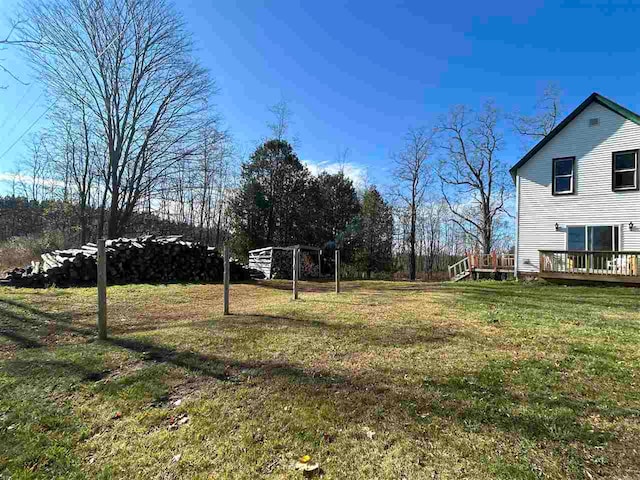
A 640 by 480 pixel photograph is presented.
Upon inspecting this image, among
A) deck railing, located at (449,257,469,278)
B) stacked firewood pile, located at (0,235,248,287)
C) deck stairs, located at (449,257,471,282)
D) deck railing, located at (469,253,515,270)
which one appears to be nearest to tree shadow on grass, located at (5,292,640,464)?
stacked firewood pile, located at (0,235,248,287)

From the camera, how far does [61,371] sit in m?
3.40

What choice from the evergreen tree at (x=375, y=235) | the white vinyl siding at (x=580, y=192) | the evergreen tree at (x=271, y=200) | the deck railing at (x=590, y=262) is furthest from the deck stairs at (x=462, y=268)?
the evergreen tree at (x=271, y=200)

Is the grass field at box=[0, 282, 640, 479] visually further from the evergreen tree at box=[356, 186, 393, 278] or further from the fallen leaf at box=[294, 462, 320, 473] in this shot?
the evergreen tree at box=[356, 186, 393, 278]

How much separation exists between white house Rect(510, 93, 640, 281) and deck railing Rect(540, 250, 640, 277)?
0.03 metres

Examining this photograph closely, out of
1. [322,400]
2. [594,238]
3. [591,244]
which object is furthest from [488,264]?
[322,400]

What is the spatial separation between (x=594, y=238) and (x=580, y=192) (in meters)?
1.87

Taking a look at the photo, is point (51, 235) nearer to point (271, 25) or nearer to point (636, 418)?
point (271, 25)

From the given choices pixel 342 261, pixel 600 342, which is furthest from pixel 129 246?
pixel 342 261

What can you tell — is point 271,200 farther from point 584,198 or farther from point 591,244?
A: point 591,244

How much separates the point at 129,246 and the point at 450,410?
1162cm

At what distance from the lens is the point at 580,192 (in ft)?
43.9

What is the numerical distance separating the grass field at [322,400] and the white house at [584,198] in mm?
8495

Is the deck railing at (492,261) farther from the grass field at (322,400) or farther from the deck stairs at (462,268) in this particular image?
the grass field at (322,400)

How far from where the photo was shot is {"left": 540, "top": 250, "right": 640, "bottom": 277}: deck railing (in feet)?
38.0
